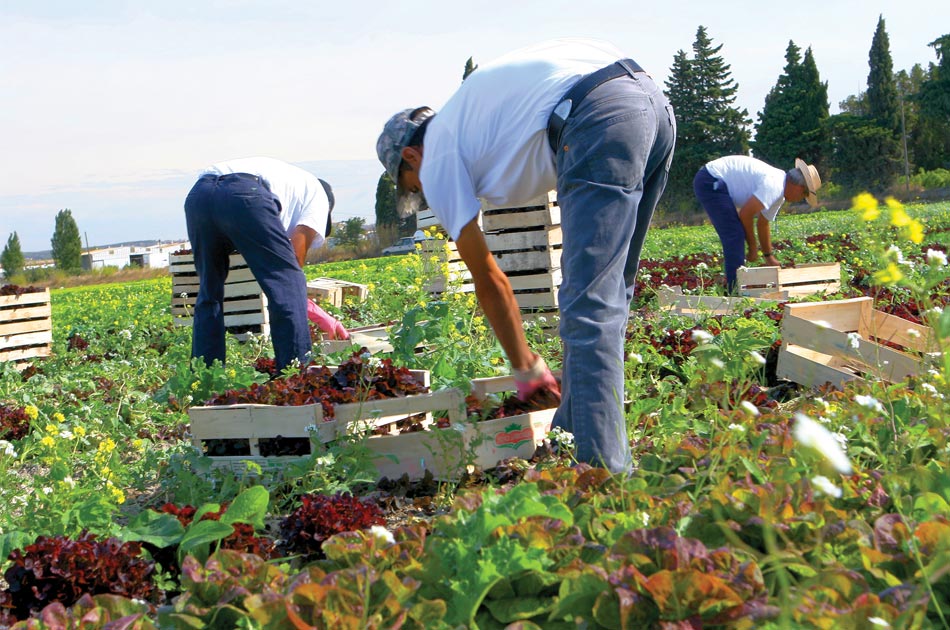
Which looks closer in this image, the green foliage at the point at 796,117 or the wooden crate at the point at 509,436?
the wooden crate at the point at 509,436

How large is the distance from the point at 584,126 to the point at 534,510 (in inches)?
52.2

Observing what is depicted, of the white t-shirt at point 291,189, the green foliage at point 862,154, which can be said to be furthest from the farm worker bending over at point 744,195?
the green foliage at point 862,154

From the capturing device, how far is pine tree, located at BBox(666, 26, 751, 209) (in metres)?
52.0

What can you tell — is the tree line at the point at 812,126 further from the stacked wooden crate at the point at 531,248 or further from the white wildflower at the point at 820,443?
the white wildflower at the point at 820,443

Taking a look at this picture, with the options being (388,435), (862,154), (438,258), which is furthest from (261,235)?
(862,154)

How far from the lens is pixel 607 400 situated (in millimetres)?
2682

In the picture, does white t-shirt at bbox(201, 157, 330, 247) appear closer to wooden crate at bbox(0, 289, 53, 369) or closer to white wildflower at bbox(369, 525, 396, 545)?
white wildflower at bbox(369, 525, 396, 545)

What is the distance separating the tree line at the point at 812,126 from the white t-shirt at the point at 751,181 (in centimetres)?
3742

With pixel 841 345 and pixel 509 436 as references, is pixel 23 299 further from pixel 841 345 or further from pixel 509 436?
pixel 841 345

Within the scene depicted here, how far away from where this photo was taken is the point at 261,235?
466cm

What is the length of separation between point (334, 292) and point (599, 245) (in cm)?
692

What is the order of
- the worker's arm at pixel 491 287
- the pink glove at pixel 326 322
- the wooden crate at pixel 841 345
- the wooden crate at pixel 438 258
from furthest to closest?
the wooden crate at pixel 438 258
the pink glove at pixel 326 322
the wooden crate at pixel 841 345
the worker's arm at pixel 491 287

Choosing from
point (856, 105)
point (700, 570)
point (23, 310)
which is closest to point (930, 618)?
point (700, 570)

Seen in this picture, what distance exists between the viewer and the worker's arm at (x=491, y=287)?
9.23ft
